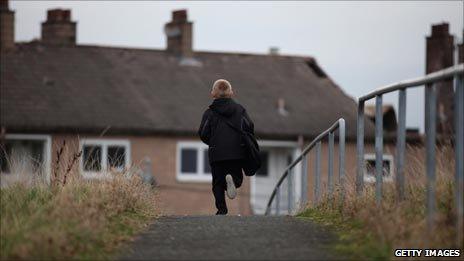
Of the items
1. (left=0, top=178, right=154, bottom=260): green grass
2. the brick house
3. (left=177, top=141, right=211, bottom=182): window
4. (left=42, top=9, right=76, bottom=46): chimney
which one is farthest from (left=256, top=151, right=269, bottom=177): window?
(left=0, top=178, right=154, bottom=260): green grass

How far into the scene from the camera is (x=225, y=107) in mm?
14938

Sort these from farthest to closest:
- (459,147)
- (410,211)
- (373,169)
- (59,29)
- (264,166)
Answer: (59,29) → (264,166) → (373,169) → (410,211) → (459,147)

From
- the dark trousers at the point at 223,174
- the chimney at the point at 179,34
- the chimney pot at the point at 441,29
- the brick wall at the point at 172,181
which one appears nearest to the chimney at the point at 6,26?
the brick wall at the point at 172,181

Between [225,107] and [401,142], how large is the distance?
4575 mm

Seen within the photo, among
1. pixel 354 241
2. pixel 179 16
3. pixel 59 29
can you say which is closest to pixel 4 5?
pixel 59 29

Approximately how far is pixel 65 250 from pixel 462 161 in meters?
2.76

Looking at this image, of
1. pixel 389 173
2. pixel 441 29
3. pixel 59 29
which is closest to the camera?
pixel 389 173

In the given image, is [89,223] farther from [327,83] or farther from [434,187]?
[327,83]

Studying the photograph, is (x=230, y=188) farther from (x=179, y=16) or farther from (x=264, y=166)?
(x=179, y=16)

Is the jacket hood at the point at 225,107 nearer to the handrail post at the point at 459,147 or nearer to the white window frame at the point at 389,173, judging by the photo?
the white window frame at the point at 389,173

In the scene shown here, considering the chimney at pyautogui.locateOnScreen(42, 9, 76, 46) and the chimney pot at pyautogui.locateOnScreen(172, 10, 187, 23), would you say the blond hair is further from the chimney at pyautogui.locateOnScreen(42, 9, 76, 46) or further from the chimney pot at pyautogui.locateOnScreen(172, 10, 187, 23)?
the chimney pot at pyautogui.locateOnScreen(172, 10, 187, 23)

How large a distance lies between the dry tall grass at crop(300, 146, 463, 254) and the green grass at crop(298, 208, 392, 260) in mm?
26

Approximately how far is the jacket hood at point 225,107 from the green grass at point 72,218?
7.41 feet

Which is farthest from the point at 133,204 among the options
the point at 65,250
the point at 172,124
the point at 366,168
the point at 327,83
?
the point at 327,83
